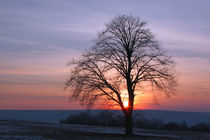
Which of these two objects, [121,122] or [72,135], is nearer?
[72,135]

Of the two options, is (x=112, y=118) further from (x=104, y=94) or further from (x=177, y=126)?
(x=177, y=126)

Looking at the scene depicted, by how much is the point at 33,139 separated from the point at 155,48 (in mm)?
13224

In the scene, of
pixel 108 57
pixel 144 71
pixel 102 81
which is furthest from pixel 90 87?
pixel 144 71

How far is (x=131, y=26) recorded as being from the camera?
85.6 feet

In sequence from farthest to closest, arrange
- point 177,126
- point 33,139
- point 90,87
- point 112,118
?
point 177,126 → point 112,118 → point 90,87 → point 33,139

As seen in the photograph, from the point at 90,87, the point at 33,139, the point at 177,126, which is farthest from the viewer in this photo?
the point at 177,126

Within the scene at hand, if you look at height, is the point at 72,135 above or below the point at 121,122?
below

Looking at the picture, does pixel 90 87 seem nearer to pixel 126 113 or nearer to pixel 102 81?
pixel 102 81

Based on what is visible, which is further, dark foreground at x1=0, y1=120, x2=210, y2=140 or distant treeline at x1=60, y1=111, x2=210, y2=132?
distant treeline at x1=60, y1=111, x2=210, y2=132

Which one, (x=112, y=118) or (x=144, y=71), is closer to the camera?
(x=144, y=71)

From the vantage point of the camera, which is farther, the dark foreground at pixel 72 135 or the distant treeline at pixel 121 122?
the distant treeline at pixel 121 122

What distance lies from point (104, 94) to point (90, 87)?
60.7 inches

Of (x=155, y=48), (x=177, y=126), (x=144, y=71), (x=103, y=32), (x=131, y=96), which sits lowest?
(x=177, y=126)

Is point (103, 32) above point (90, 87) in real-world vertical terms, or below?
above
